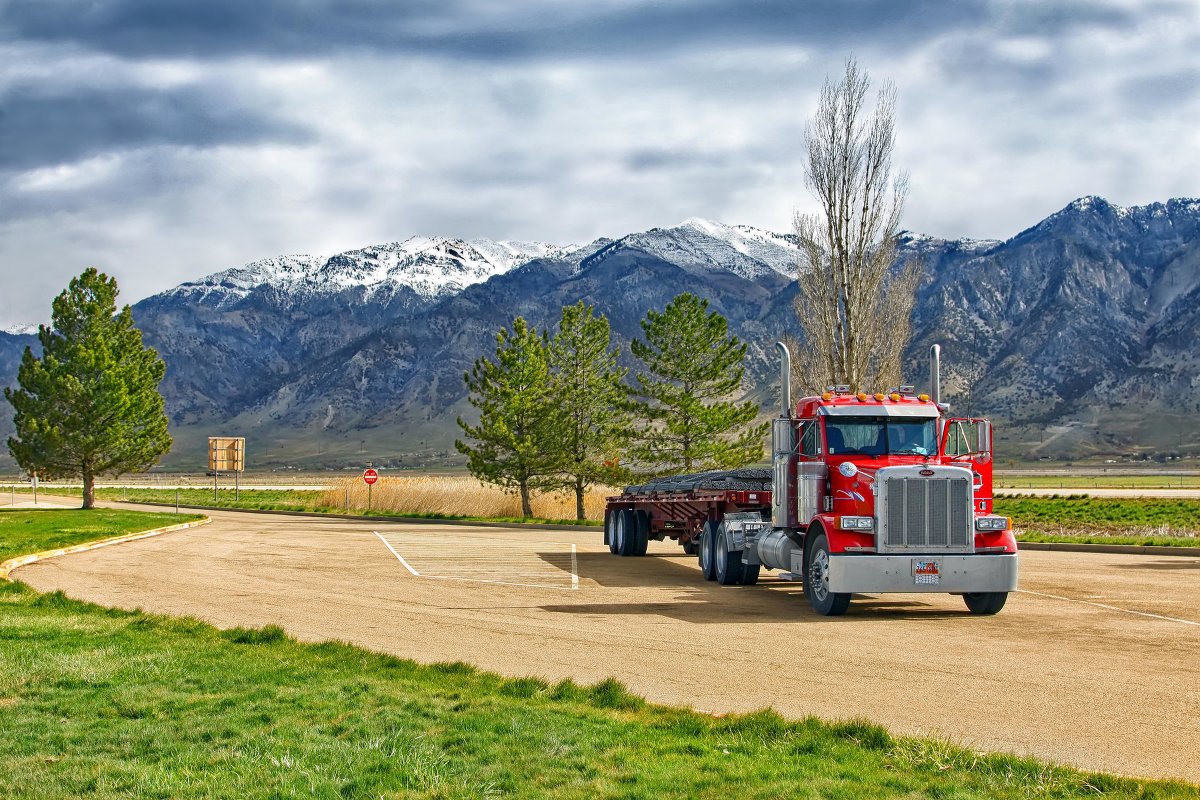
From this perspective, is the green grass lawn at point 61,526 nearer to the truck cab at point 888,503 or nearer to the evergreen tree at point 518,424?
the evergreen tree at point 518,424

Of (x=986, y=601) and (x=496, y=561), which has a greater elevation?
(x=986, y=601)

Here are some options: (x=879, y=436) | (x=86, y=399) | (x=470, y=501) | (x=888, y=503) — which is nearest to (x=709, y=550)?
(x=879, y=436)

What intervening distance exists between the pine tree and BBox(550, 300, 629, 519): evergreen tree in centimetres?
1897

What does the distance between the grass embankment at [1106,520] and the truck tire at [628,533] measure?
1063 cm

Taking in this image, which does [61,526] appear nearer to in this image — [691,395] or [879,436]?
[691,395]

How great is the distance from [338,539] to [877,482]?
22238 millimetres

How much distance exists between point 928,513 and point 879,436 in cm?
195

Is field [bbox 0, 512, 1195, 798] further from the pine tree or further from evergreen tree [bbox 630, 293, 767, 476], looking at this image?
the pine tree

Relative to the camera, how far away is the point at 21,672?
35.1 feet

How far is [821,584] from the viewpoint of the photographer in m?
16.8

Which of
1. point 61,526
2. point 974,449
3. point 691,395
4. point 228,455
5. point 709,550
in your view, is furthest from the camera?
point 228,455

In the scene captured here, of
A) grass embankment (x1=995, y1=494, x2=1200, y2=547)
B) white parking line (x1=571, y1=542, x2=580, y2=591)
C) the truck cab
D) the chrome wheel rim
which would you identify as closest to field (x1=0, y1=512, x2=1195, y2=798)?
the chrome wheel rim

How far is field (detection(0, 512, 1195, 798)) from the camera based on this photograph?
7086 mm

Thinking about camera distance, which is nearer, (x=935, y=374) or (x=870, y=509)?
(x=870, y=509)
